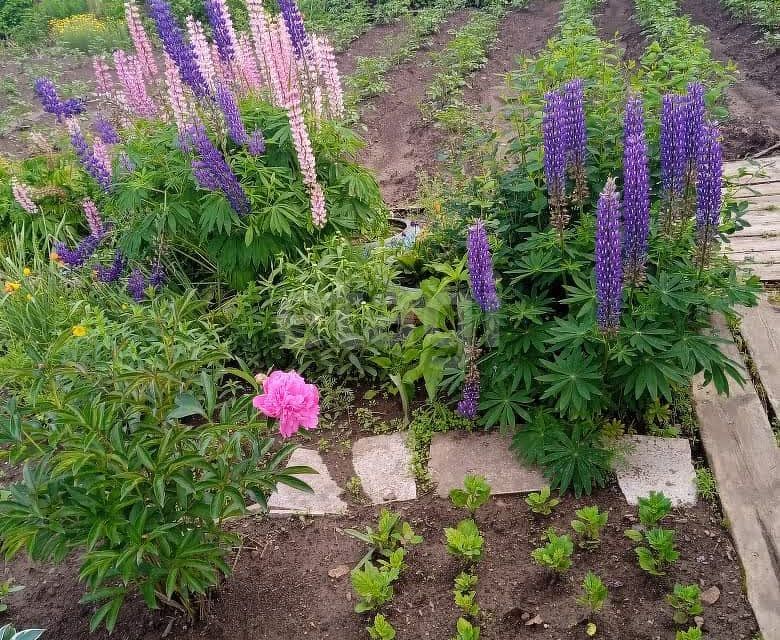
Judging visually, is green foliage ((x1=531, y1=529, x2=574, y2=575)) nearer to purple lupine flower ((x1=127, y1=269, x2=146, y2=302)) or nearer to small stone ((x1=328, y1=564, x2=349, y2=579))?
small stone ((x1=328, y1=564, x2=349, y2=579))

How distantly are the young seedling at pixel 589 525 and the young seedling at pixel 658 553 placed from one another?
6.1 inches

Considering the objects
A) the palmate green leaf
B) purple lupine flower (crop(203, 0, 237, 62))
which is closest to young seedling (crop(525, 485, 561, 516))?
the palmate green leaf

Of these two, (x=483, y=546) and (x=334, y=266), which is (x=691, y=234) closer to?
(x=483, y=546)

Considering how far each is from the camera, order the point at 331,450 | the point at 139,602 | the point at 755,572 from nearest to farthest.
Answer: the point at 755,572 → the point at 139,602 → the point at 331,450

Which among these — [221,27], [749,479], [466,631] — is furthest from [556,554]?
[221,27]

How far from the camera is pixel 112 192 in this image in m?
4.59

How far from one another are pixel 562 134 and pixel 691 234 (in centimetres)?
73

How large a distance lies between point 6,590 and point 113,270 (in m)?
2.14

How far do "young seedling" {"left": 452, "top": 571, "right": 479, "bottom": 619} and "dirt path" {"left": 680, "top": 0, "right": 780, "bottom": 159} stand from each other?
4.66 meters

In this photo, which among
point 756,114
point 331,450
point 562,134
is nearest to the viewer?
point 562,134

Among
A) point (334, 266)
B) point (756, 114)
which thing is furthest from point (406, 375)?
point (756, 114)

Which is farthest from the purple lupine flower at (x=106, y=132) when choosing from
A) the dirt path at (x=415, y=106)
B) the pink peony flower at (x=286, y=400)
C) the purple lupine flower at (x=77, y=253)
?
the pink peony flower at (x=286, y=400)

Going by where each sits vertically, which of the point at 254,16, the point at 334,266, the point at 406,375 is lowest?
the point at 406,375

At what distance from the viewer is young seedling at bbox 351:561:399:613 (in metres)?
2.40
